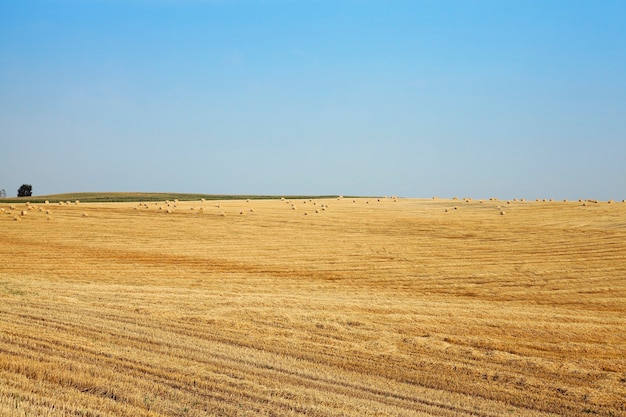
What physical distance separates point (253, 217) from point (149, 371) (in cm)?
2778

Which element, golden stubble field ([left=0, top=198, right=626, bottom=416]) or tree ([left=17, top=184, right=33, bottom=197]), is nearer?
golden stubble field ([left=0, top=198, right=626, bottom=416])

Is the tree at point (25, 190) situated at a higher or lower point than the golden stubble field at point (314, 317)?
higher

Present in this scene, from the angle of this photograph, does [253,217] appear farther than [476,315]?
Yes

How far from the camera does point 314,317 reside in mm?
15523

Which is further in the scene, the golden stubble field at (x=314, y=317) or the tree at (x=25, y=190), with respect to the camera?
the tree at (x=25, y=190)

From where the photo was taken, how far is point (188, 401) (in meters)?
8.81

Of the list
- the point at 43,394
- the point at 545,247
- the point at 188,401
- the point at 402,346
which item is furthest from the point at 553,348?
the point at 545,247

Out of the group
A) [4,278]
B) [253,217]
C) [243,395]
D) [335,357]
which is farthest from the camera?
[253,217]

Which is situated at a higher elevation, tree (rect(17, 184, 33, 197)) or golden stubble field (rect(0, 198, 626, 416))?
tree (rect(17, 184, 33, 197))

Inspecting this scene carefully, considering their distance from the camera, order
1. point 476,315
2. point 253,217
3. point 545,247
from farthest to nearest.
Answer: point 253,217
point 545,247
point 476,315

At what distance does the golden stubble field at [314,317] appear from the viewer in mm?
9484

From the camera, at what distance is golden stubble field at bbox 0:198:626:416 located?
9.48m

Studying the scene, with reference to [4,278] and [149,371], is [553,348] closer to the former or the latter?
[149,371]

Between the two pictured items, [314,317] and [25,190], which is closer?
[314,317]
